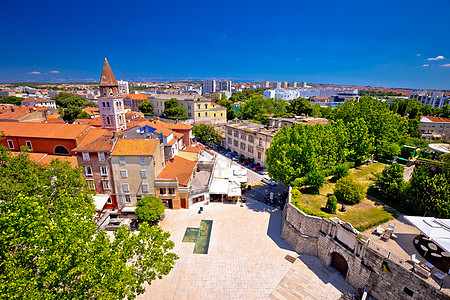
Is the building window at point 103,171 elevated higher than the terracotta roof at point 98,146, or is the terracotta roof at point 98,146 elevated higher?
the terracotta roof at point 98,146

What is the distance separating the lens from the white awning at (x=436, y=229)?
1708 centimetres

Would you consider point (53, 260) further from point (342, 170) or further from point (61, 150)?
point (342, 170)

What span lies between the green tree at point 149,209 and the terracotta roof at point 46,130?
55.6 feet

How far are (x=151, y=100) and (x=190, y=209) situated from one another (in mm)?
82437

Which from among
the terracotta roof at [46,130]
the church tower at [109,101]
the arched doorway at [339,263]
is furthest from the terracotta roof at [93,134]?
the arched doorway at [339,263]

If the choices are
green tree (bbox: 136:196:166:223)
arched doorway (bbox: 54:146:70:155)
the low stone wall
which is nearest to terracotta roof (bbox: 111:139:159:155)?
green tree (bbox: 136:196:166:223)

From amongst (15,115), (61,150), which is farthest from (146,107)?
(61,150)

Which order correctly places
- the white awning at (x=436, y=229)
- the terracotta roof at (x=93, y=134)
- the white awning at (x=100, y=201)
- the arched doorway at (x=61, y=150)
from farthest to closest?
the arched doorway at (x=61, y=150), the terracotta roof at (x=93, y=134), the white awning at (x=100, y=201), the white awning at (x=436, y=229)

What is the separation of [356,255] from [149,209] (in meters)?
23.5

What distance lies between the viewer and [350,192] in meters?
27.2

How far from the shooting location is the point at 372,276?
19484 mm

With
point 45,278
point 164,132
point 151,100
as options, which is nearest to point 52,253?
point 45,278

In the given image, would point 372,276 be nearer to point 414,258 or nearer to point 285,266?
point 414,258

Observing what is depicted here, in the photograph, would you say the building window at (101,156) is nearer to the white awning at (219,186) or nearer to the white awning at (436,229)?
the white awning at (219,186)
